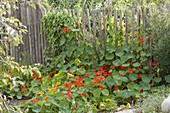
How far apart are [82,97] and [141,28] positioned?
166cm

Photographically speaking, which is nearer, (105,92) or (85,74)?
(105,92)

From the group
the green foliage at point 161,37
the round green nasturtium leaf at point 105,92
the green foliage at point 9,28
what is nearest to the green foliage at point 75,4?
the green foliage at point 161,37

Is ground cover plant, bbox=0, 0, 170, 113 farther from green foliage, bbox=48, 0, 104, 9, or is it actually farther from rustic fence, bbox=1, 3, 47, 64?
green foliage, bbox=48, 0, 104, 9

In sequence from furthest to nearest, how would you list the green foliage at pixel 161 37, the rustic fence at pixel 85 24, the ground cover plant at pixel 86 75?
the rustic fence at pixel 85 24 → the green foliage at pixel 161 37 → the ground cover plant at pixel 86 75

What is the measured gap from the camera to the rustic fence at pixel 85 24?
5.77 m

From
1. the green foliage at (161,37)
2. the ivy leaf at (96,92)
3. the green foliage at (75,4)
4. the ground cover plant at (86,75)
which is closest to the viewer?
the ground cover plant at (86,75)

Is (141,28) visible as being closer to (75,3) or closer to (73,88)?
(73,88)

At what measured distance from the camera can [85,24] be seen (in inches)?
248

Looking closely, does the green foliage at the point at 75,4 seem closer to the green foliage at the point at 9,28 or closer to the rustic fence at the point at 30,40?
the rustic fence at the point at 30,40

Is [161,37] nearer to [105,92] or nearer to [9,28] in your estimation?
[105,92]

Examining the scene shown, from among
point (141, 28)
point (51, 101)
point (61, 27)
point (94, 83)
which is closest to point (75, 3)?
point (61, 27)

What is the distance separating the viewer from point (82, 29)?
6238mm

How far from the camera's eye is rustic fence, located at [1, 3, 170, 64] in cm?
577

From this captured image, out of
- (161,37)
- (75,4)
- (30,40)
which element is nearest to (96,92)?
(161,37)
